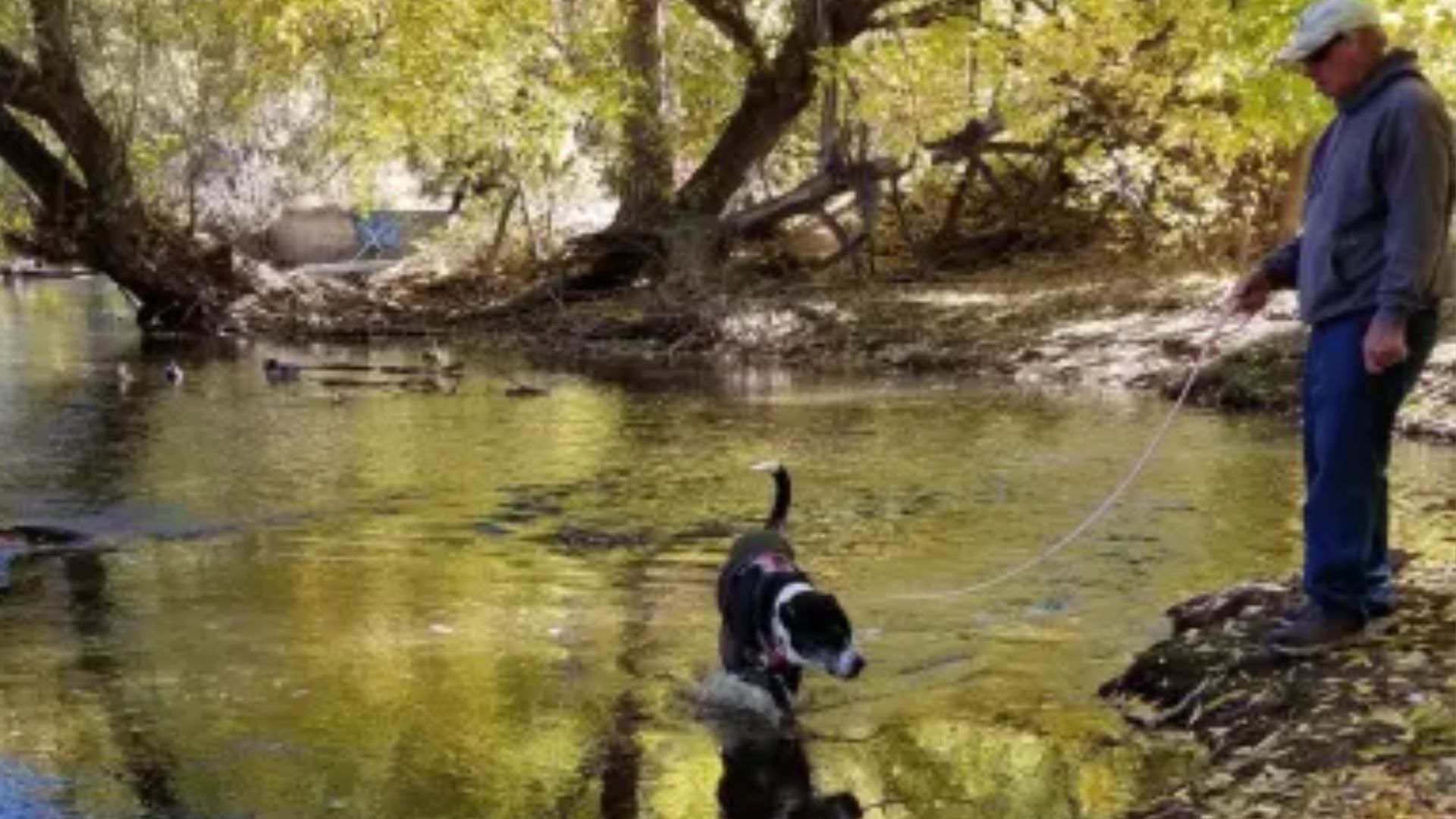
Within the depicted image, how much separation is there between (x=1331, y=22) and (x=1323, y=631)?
1.98m

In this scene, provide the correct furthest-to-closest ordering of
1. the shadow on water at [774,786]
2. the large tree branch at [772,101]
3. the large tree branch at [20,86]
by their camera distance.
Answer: the large tree branch at [772,101], the large tree branch at [20,86], the shadow on water at [774,786]

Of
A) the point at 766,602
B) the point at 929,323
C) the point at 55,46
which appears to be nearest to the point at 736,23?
the point at 929,323

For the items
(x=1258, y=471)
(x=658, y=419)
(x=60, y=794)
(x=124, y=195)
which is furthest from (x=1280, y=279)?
(x=124, y=195)

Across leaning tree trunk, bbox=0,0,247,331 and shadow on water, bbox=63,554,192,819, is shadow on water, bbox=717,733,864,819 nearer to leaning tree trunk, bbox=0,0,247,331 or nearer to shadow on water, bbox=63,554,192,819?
shadow on water, bbox=63,554,192,819

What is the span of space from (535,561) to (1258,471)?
5483 millimetres

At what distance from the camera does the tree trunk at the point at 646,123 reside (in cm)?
2592

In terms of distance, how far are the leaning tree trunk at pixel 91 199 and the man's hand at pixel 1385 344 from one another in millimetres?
19623

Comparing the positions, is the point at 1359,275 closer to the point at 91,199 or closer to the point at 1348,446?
the point at 1348,446

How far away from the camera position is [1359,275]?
5.95 meters

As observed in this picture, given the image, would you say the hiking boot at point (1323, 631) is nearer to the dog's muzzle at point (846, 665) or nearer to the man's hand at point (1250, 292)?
the man's hand at point (1250, 292)

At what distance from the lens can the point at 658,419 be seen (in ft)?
54.6

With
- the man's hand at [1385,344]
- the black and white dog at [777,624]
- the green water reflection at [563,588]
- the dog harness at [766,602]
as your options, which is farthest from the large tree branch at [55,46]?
the man's hand at [1385,344]

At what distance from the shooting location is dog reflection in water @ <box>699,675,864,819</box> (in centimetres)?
567

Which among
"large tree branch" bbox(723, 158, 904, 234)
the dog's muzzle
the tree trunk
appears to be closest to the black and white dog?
the dog's muzzle
